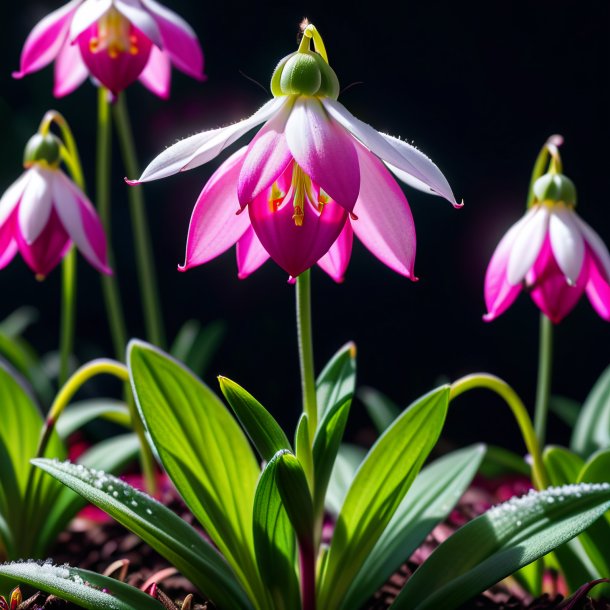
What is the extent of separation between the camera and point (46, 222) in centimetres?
103

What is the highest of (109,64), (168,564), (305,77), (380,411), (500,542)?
(109,64)

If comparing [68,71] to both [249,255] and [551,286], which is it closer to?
[249,255]

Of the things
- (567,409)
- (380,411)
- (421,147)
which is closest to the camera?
(380,411)

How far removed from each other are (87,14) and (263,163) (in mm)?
508

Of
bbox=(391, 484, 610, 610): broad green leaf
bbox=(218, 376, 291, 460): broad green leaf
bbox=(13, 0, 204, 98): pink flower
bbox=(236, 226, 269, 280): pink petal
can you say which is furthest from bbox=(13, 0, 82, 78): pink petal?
bbox=(391, 484, 610, 610): broad green leaf

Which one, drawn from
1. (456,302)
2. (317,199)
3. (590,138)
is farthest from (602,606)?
(590,138)

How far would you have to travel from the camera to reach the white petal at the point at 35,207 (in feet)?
3.32

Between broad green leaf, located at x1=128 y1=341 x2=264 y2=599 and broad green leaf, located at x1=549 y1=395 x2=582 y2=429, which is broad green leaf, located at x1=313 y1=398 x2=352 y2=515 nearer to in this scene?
broad green leaf, located at x1=128 y1=341 x2=264 y2=599

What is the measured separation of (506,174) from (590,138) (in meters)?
0.20

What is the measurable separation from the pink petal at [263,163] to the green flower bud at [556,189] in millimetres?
423

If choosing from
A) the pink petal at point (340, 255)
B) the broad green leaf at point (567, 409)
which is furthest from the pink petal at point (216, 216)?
the broad green leaf at point (567, 409)

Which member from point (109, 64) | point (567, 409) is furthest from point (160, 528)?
point (567, 409)

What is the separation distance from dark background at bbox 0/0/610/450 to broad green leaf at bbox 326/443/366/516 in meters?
0.55

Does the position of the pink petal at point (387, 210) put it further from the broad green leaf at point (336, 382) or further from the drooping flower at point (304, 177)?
the broad green leaf at point (336, 382)
